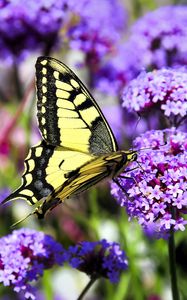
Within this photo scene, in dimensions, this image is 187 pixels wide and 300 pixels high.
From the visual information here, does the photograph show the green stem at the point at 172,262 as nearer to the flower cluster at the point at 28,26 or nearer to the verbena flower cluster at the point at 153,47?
the verbena flower cluster at the point at 153,47

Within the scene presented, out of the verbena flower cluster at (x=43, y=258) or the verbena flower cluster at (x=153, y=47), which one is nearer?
the verbena flower cluster at (x=43, y=258)

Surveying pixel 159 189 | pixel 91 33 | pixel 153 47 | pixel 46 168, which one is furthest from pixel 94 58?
pixel 159 189

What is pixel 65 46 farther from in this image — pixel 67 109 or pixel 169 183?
pixel 169 183

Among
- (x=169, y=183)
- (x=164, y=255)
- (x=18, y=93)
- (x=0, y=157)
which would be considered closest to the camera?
(x=169, y=183)

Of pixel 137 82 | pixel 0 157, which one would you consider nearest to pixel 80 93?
pixel 137 82

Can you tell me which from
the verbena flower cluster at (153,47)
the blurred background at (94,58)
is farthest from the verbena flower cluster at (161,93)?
the verbena flower cluster at (153,47)

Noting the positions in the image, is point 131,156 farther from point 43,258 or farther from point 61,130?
point 43,258
